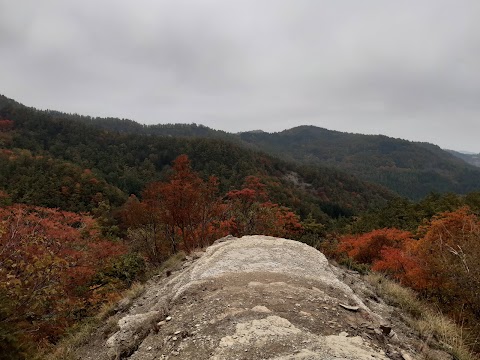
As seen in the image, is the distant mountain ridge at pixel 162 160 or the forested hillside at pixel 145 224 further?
the distant mountain ridge at pixel 162 160

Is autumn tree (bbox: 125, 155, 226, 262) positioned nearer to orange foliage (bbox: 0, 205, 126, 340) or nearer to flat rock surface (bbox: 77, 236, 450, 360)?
orange foliage (bbox: 0, 205, 126, 340)

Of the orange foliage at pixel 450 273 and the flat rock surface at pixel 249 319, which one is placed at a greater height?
the flat rock surface at pixel 249 319

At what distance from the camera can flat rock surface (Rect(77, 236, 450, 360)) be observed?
559 cm

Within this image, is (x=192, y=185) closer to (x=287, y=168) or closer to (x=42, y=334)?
(x=42, y=334)

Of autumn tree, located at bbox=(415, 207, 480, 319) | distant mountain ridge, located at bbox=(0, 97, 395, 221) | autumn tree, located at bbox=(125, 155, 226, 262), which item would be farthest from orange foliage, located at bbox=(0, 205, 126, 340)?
distant mountain ridge, located at bbox=(0, 97, 395, 221)

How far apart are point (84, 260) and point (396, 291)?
656 inches

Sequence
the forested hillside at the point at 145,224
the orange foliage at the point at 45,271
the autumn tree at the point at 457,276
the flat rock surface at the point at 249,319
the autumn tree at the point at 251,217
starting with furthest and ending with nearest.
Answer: the autumn tree at the point at 251,217
the autumn tree at the point at 457,276
the forested hillside at the point at 145,224
the orange foliage at the point at 45,271
the flat rock surface at the point at 249,319

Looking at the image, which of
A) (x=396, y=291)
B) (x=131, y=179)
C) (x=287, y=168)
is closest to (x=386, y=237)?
(x=396, y=291)

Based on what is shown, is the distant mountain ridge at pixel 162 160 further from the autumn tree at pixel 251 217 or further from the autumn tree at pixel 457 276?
the autumn tree at pixel 457 276

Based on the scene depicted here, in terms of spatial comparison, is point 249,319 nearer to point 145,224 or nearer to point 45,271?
point 45,271

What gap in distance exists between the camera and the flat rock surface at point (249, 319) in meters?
5.59

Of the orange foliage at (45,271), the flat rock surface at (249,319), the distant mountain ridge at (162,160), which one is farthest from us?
the distant mountain ridge at (162,160)

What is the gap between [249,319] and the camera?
→ 20.8ft

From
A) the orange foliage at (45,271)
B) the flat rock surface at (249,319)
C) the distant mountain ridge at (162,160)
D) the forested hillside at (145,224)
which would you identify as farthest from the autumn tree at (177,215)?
the distant mountain ridge at (162,160)
